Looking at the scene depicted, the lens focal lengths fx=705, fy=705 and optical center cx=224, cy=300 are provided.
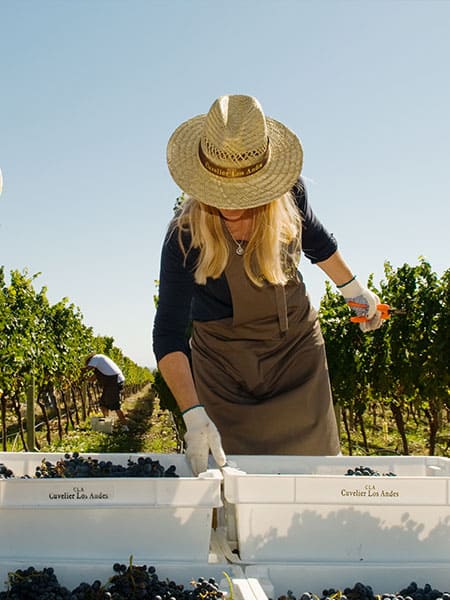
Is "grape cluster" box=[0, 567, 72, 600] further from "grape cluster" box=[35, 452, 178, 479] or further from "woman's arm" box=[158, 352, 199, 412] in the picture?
"woman's arm" box=[158, 352, 199, 412]

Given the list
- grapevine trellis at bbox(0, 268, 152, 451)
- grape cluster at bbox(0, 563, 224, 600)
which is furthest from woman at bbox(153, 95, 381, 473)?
grapevine trellis at bbox(0, 268, 152, 451)

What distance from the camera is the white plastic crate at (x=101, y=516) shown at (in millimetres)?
1899

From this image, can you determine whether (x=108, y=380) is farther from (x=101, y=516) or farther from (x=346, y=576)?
(x=346, y=576)

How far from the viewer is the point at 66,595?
1705 mm

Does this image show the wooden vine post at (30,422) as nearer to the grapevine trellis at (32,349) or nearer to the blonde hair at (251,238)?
the grapevine trellis at (32,349)

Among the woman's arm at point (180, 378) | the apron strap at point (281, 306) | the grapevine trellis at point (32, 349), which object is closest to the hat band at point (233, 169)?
the apron strap at point (281, 306)

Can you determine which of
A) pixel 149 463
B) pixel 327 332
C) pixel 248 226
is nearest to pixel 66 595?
pixel 149 463

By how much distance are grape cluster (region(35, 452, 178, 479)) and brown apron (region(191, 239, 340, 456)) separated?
60 cm

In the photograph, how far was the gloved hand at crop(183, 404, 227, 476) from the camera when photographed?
2.27m

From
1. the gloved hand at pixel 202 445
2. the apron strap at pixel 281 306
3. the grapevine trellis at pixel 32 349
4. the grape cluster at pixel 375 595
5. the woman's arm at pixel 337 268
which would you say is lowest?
the grape cluster at pixel 375 595

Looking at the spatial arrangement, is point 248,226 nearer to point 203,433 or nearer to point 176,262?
point 176,262

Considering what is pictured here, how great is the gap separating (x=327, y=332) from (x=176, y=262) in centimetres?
883

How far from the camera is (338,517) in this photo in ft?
6.42

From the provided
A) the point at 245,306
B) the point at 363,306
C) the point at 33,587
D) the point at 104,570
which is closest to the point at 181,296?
the point at 245,306
